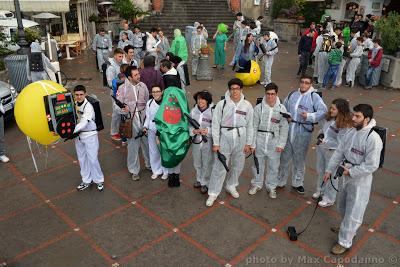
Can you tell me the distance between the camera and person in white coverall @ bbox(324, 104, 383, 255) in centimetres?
438

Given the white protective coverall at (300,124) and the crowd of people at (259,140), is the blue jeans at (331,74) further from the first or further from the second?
the white protective coverall at (300,124)

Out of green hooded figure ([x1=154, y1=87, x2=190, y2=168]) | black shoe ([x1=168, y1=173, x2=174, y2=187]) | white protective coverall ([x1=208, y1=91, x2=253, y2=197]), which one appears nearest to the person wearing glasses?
white protective coverall ([x1=208, y1=91, x2=253, y2=197])

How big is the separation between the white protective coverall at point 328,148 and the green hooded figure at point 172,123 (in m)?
2.14

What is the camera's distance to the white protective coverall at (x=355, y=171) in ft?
14.4

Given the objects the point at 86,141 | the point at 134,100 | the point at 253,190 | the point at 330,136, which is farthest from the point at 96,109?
the point at 330,136

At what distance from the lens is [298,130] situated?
5895 millimetres

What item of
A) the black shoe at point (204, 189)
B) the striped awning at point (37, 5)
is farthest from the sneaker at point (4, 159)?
the striped awning at point (37, 5)

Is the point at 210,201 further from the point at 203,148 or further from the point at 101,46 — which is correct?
the point at 101,46

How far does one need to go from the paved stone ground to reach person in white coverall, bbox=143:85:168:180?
0.25m

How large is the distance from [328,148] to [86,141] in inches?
149

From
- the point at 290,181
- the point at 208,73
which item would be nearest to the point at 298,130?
the point at 290,181

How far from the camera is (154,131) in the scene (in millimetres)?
6449

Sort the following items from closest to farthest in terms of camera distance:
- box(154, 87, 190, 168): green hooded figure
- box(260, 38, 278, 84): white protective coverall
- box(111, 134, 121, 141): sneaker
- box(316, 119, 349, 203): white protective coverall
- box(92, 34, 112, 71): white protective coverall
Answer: box(316, 119, 349, 203): white protective coverall → box(154, 87, 190, 168): green hooded figure → box(111, 134, 121, 141): sneaker → box(260, 38, 278, 84): white protective coverall → box(92, 34, 112, 71): white protective coverall

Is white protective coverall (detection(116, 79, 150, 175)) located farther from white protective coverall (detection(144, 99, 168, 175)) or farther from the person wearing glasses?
the person wearing glasses
